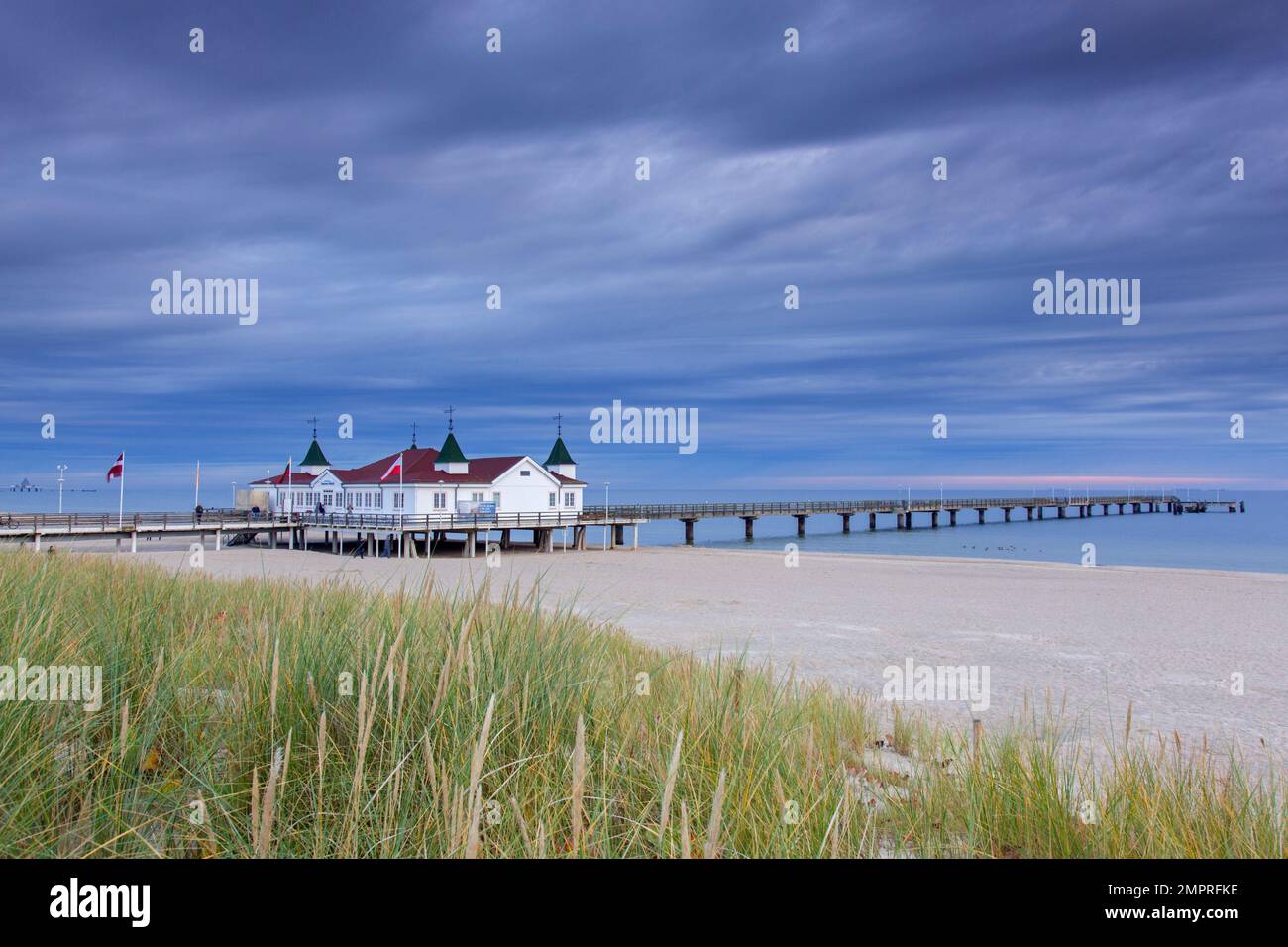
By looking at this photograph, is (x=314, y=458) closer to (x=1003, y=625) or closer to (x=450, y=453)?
(x=450, y=453)

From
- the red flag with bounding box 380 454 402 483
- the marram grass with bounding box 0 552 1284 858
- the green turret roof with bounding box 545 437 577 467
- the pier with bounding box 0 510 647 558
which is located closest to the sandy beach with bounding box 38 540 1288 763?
the marram grass with bounding box 0 552 1284 858

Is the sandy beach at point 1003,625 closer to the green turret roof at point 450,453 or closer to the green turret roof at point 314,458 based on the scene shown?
the green turret roof at point 450,453

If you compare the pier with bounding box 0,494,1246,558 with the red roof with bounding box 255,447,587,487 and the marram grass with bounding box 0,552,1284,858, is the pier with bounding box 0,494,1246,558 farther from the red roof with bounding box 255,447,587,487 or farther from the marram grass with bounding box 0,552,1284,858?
the marram grass with bounding box 0,552,1284,858

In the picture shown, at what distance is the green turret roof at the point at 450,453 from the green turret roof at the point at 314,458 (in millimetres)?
20162

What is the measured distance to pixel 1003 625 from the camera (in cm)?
2048

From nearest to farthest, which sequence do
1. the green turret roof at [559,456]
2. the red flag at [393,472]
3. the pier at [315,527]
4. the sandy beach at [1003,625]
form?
the sandy beach at [1003,625]
the pier at [315,527]
the red flag at [393,472]
the green turret roof at [559,456]

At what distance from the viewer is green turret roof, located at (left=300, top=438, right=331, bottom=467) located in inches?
2621

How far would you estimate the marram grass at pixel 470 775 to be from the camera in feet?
10.2

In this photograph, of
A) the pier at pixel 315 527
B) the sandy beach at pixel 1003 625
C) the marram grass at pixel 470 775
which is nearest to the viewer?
the marram grass at pixel 470 775

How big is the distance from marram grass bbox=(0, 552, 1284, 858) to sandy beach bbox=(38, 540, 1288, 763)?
25.9 inches

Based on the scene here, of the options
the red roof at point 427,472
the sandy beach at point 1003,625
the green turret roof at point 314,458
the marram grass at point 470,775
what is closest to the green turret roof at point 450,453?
the red roof at point 427,472

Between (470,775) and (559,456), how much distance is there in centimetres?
5981

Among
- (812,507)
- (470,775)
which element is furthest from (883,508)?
(470,775)
